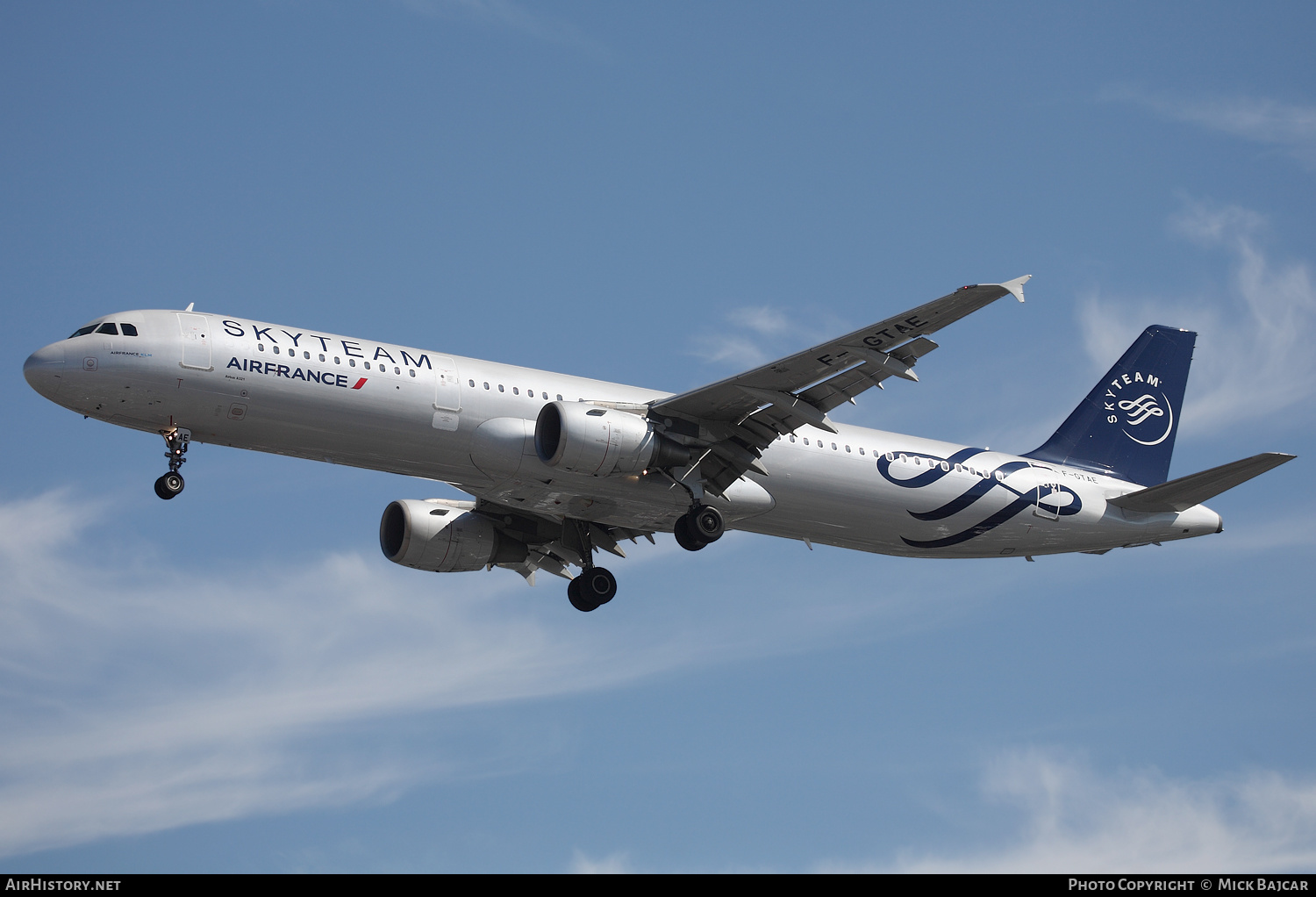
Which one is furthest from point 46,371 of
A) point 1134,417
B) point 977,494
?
point 1134,417

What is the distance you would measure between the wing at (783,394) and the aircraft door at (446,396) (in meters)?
4.45

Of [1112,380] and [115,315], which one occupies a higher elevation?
[1112,380]

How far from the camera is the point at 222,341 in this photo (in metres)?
28.6

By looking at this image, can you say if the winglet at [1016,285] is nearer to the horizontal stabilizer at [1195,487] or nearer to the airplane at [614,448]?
the airplane at [614,448]

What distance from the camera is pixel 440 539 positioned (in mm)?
36094

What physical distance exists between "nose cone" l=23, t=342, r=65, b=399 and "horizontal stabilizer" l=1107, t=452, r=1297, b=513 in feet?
84.6

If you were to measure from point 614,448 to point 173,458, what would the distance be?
9.30 metres

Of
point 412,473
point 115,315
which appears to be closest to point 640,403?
point 412,473

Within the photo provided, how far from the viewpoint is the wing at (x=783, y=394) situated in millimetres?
27703

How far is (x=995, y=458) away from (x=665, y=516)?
9388 millimetres

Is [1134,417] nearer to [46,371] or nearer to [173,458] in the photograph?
[173,458]

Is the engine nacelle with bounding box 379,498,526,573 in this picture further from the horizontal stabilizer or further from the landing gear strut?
the horizontal stabilizer

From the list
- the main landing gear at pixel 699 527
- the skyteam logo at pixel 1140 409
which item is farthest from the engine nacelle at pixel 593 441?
the skyteam logo at pixel 1140 409

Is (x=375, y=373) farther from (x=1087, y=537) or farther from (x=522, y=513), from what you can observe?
(x=1087, y=537)
